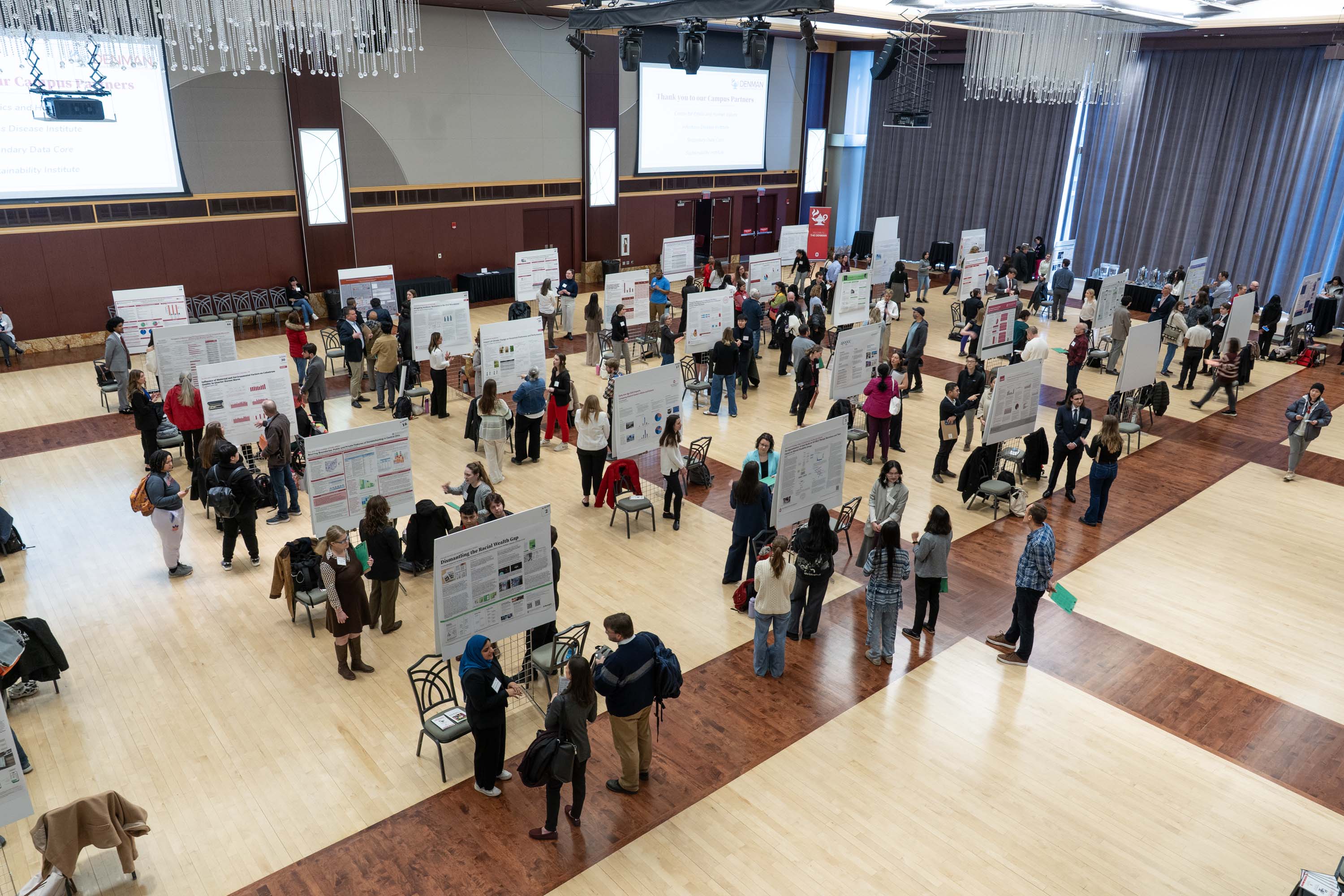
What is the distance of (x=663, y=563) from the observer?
9438mm

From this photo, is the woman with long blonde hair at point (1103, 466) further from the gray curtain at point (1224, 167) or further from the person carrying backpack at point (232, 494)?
the gray curtain at point (1224, 167)

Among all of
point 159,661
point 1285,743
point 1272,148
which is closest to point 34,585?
point 159,661

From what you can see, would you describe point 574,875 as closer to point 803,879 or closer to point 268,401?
point 803,879

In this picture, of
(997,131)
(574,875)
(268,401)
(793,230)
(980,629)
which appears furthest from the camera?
(997,131)

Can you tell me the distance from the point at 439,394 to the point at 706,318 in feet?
14.7

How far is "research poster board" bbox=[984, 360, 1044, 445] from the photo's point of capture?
35.1ft

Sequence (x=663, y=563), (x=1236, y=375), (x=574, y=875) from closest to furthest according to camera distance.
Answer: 1. (x=574, y=875)
2. (x=663, y=563)
3. (x=1236, y=375)

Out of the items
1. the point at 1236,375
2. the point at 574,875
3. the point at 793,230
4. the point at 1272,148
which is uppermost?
the point at 1272,148

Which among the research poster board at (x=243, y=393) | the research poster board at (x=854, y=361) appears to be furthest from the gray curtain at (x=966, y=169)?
the research poster board at (x=243, y=393)

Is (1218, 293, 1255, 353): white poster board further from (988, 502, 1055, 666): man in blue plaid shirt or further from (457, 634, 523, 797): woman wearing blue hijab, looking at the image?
(457, 634, 523, 797): woman wearing blue hijab

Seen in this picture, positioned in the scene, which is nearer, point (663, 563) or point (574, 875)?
point (574, 875)

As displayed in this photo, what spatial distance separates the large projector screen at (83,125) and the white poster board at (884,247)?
15809 mm

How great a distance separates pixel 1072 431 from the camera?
Answer: 35.7 feet

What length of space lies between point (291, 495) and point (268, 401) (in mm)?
1114
